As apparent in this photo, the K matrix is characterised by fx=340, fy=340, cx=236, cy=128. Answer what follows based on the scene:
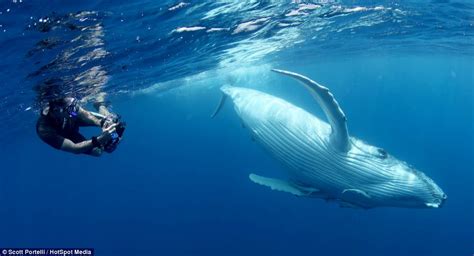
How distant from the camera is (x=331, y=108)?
4820 mm

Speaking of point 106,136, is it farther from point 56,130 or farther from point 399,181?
point 399,181

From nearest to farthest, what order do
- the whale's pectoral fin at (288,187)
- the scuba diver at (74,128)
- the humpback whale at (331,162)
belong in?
the humpback whale at (331,162) < the scuba diver at (74,128) < the whale's pectoral fin at (288,187)

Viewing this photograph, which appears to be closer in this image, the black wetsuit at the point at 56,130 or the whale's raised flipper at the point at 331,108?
the whale's raised flipper at the point at 331,108

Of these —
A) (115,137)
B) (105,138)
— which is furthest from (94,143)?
(115,137)

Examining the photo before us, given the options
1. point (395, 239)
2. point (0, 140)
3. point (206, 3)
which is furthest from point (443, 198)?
point (0, 140)

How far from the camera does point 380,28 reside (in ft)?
62.1

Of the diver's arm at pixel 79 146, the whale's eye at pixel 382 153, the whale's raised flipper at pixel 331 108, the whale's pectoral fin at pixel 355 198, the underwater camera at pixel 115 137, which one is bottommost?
the whale's pectoral fin at pixel 355 198

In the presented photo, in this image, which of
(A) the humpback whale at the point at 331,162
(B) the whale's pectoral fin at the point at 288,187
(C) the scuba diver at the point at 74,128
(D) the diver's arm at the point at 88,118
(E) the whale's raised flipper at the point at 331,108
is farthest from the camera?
(D) the diver's arm at the point at 88,118

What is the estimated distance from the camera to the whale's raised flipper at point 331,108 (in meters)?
4.63

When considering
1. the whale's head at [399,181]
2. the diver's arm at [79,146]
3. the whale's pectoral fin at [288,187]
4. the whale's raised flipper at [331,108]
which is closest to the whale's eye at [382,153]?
the whale's head at [399,181]

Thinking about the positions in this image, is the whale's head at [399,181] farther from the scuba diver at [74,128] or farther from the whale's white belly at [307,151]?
the scuba diver at [74,128]

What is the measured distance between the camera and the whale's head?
17.5ft

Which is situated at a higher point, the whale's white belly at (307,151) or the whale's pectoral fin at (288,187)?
the whale's white belly at (307,151)

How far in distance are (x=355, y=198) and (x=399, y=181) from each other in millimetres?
943
